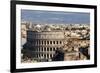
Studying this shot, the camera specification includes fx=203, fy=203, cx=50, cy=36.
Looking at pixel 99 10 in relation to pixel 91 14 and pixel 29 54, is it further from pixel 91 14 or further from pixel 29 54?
pixel 29 54

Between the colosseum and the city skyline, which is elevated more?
the city skyline

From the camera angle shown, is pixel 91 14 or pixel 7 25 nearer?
pixel 7 25

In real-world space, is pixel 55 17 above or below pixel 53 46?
above

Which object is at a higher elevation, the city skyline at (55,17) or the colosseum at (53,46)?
the city skyline at (55,17)

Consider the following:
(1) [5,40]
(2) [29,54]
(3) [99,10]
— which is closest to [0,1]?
(1) [5,40]

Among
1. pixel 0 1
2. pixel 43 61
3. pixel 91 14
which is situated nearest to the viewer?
pixel 0 1

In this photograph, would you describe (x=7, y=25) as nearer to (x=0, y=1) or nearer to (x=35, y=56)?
(x=0, y=1)

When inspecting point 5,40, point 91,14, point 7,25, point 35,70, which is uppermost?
point 91,14

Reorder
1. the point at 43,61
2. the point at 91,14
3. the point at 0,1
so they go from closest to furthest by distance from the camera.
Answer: the point at 0,1, the point at 43,61, the point at 91,14

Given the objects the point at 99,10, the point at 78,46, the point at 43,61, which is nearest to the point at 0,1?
the point at 43,61

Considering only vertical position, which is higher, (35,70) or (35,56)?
(35,56)
